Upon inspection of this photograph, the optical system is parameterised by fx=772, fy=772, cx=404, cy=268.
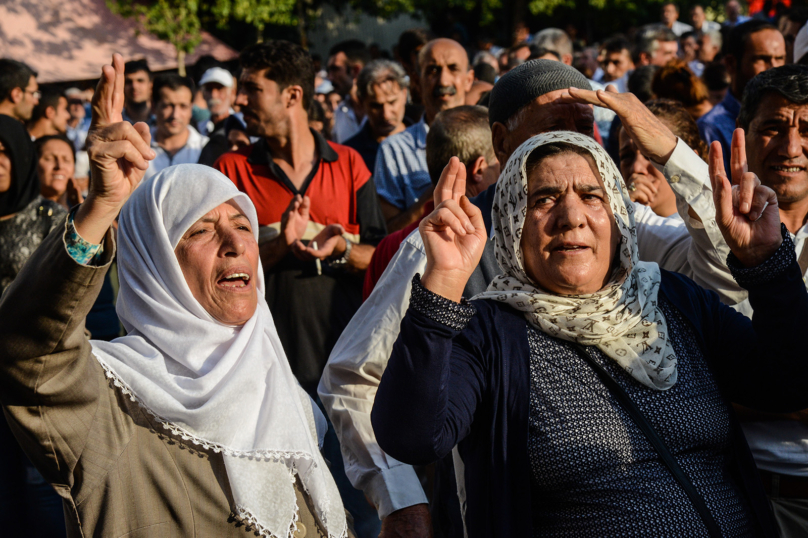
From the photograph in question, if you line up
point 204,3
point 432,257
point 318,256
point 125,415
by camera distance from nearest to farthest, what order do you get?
point 432,257 < point 125,415 < point 318,256 < point 204,3

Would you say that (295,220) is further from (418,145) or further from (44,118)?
(44,118)

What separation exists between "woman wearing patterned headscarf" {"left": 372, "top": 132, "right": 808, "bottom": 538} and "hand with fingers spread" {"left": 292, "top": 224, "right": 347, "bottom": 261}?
4.89 ft

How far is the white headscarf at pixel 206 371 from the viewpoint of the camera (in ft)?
7.17

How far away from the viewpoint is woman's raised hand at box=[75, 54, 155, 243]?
184 centimetres

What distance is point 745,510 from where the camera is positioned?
7.16 feet

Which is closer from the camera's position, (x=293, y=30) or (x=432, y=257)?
(x=432, y=257)

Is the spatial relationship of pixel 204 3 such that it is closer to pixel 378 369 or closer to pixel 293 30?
pixel 293 30

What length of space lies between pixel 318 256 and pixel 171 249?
53.7 inches

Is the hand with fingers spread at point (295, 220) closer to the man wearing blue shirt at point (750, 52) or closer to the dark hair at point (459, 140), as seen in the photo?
the dark hair at point (459, 140)

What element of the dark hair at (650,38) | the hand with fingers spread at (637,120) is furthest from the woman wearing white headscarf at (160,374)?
the dark hair at (650,38)

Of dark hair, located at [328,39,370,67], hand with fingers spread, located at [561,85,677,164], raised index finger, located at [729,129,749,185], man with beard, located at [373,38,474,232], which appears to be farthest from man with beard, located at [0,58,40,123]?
raised index finger, located at [729,129,749,185]

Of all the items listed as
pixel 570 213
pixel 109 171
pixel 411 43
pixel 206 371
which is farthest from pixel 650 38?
pixel 109 171

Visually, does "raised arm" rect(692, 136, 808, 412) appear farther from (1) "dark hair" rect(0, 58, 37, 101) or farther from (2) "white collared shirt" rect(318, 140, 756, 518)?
(1) "dark hair" rect(0, 58, 37, 101)

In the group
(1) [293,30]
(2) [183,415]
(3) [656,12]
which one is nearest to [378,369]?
(2) [183,415]
